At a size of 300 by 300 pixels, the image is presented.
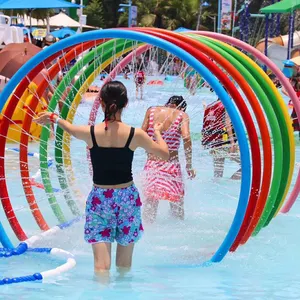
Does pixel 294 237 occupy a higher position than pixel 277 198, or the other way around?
Answer: pixel 277 198

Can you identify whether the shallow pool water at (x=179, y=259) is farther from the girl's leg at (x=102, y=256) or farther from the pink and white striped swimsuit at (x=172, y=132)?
the pink and white striped swimsuit at (x=172, y=132)

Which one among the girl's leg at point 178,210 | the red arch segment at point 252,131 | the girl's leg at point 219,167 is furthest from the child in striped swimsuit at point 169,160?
the girl's leg at point 219,167

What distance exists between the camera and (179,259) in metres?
5.95

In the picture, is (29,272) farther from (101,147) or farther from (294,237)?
(294,237)

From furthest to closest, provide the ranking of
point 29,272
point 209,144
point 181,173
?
point 209,144, point 181,173, point 29,272

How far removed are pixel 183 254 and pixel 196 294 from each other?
109cm

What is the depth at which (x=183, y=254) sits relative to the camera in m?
6.13

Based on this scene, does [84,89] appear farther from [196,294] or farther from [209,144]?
[196,294]

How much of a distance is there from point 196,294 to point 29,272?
134 centimetres

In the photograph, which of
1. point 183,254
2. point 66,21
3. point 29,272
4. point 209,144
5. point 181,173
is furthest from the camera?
point 66,21

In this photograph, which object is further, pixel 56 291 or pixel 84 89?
pixel 84 89

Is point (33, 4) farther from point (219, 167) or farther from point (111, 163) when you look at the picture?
point (111, 163)

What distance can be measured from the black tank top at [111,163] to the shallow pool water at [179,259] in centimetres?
74

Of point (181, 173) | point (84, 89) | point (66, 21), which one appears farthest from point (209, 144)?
point (66, 21)
